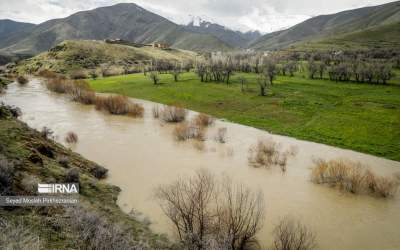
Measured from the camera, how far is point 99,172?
23.5 metres

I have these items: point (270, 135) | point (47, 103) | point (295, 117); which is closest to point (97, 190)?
point (270, 135)

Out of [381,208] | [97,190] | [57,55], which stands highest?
[57,55]

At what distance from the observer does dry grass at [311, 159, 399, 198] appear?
22.6 m

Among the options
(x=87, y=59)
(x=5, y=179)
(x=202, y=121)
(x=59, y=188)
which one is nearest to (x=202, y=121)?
(x=202, y=121)

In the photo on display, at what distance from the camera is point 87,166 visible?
23406 mm

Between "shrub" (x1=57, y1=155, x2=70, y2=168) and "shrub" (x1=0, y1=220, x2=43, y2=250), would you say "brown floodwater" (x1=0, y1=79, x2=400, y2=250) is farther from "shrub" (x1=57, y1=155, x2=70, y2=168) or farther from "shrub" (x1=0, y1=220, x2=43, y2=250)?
"shrub" (x1=0, y1=220, x2=43, y2=250)

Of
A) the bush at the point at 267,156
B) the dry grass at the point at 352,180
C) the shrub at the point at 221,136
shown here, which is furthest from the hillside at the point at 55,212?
the shrub at the point at 221,136

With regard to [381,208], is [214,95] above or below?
above

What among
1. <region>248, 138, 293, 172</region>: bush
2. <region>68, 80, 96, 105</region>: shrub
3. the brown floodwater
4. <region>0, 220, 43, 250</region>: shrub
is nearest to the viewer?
<region>0, 220, 43, 250</region>: shrub

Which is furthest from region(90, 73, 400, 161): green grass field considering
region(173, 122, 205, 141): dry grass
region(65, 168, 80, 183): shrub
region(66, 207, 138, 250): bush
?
region(66, 207, 138, 250): bush

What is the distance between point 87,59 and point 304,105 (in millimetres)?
94001

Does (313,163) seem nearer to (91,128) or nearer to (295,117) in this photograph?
(295,117)

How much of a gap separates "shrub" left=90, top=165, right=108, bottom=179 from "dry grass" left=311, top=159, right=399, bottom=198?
16.3 m

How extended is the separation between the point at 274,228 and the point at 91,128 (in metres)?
28.2
